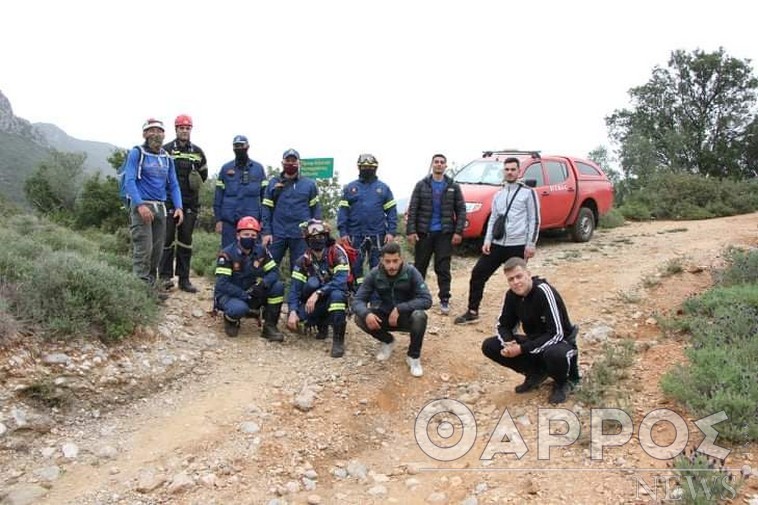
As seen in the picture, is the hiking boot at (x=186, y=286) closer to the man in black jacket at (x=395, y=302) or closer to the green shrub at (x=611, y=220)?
the man in black jacket at (x=395, y=302)

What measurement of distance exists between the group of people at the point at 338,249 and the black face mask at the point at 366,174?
0.01 metres

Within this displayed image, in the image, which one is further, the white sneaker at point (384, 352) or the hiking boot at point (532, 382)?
the white sneaker at point (384, 352)

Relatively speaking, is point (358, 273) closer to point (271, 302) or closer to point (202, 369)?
point (271, 302)

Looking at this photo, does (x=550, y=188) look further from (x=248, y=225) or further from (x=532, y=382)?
(x=248, y=225)

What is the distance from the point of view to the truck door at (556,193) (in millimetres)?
10444

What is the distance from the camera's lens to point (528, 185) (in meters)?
6.36

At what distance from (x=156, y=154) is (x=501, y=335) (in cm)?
383

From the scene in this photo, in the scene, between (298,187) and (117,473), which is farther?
(298,187)

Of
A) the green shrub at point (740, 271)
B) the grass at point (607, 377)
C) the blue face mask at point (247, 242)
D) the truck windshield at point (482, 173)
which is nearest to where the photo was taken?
the grass at point (607, 377)

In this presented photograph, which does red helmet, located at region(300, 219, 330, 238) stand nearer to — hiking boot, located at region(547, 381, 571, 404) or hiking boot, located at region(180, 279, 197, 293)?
hiking boot, located at region(180, 279, 197, 293)

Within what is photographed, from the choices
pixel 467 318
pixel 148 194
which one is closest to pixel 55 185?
pixel 148 194

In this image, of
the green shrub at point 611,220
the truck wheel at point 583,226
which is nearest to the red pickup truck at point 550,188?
the truck wheel at point 583,226

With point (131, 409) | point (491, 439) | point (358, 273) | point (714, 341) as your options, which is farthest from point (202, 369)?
point (714, 341)

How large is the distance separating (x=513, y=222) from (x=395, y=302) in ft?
5.48
